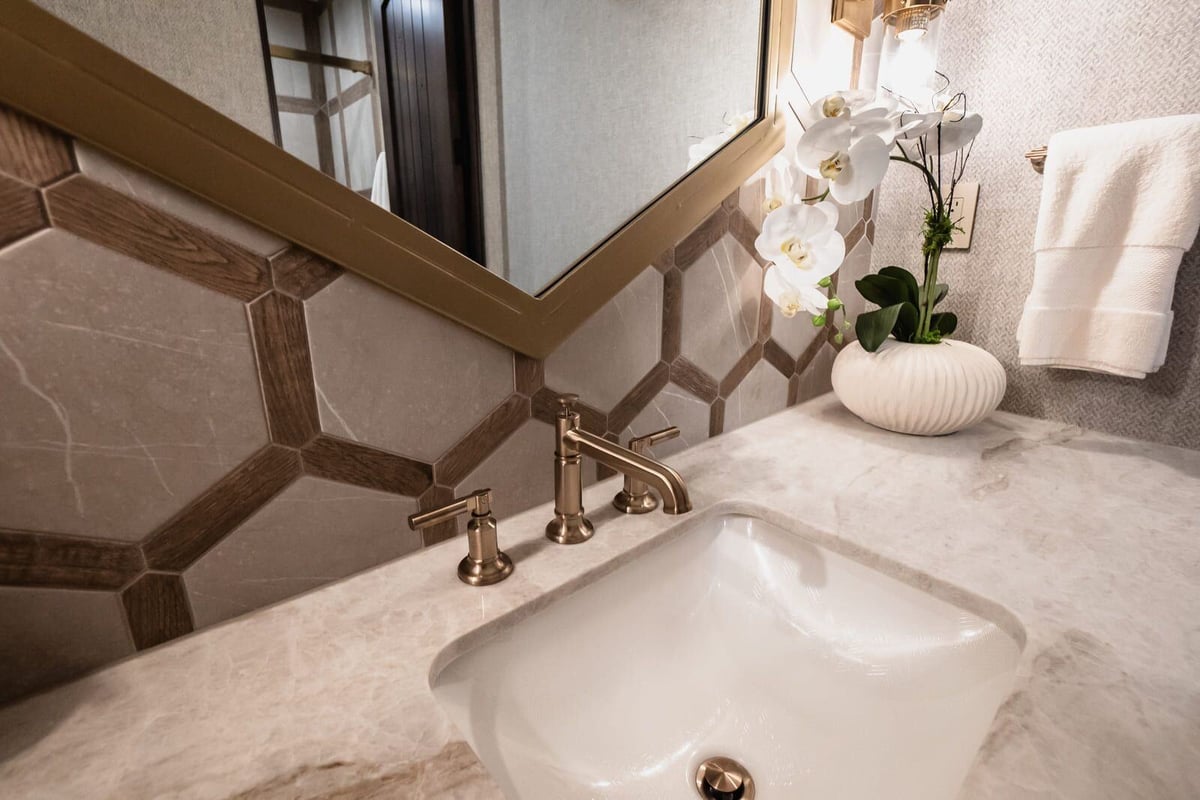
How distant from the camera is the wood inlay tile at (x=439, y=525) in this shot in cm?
57

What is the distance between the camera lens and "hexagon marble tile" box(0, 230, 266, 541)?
1.19 feet

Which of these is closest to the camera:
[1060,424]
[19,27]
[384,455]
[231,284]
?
[19,27]

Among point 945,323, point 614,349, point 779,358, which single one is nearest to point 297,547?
point 614,349

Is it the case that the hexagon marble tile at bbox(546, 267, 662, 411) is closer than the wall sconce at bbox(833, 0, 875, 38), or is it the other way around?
the hexagon marble tile at bbox(546, 267, 662, 411)

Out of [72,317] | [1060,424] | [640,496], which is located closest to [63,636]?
[72,317]

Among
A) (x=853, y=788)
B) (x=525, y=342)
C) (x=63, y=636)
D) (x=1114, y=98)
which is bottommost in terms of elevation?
(x=853, y=788)

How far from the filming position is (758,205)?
2.69 ft

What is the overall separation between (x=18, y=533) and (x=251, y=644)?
6.6 inches

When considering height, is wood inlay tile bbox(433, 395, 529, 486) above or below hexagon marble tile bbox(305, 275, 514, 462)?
below

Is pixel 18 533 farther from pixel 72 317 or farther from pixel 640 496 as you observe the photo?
pixel 640 496

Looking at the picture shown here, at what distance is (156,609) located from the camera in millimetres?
438

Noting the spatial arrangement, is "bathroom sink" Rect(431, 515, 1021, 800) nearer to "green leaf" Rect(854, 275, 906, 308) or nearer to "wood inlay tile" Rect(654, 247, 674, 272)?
"wood inlay tile" Rect(654, 247, 674, 272)

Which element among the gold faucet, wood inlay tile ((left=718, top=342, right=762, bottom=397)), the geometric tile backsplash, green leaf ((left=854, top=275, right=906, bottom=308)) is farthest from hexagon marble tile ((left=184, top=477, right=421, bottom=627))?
green leaf ((left=854, top=275, right=906, bottom=308))

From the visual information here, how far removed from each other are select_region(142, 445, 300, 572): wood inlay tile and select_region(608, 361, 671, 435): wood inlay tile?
0.37 meters
